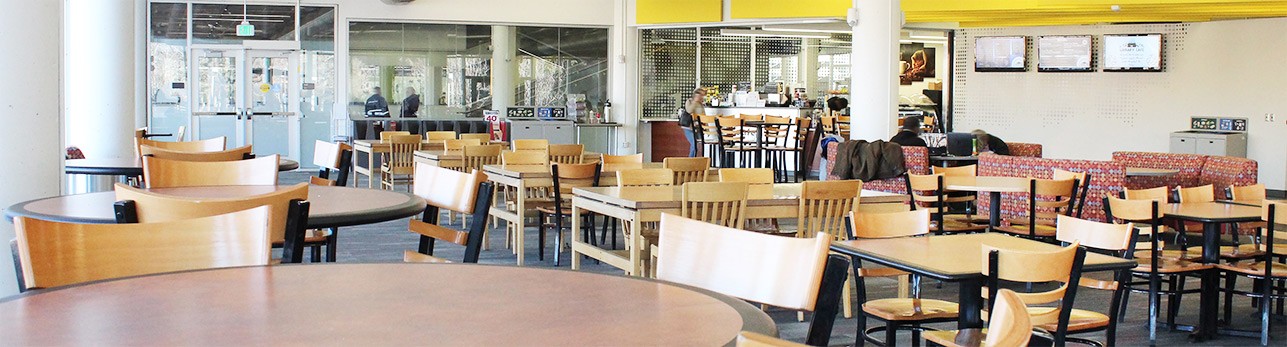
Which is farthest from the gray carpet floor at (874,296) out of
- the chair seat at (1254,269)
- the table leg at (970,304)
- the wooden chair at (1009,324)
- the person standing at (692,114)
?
the person standing at (692,114)

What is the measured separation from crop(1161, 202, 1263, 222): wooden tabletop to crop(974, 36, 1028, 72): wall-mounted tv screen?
35.6 ft

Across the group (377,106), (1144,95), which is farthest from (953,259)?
(377,106)

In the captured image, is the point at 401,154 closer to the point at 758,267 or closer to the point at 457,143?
the point at 457,143

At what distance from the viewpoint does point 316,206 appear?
156 inches

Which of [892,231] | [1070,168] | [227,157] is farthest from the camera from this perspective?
[1070,168]

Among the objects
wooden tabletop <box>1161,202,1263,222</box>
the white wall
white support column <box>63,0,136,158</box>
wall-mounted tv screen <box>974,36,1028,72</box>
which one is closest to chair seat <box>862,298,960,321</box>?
wooden tabletop <box>1161,202,1263,222</box>

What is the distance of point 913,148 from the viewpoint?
11.5 meters

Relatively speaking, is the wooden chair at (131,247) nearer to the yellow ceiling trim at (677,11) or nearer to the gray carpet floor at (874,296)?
the gray carpet floor at (874,296)

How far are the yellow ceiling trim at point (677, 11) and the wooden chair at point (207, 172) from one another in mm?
13306

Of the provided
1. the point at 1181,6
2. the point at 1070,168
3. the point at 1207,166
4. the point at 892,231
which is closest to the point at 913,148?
the point at 1070,168

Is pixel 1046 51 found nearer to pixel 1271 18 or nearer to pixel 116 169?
pixel 1271 18

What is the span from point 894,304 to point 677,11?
13601 millimetres

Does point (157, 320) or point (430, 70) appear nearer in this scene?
point (157, 320)

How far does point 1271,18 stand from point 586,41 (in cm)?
914
